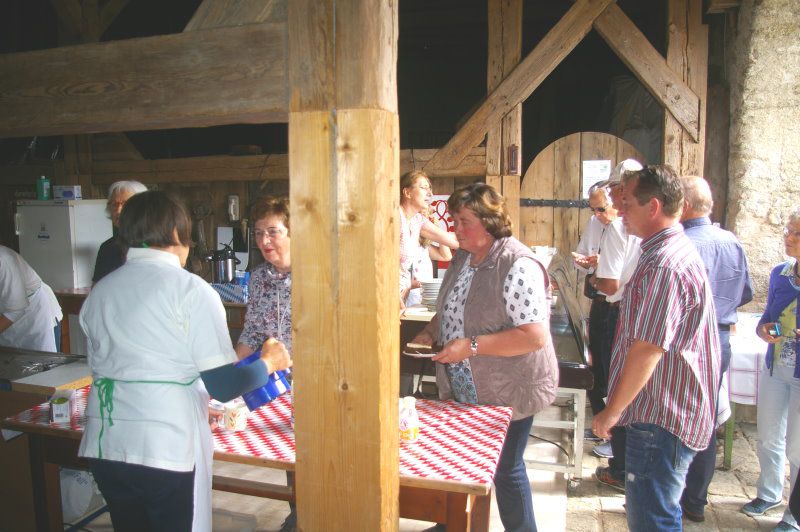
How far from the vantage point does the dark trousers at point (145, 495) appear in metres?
1.89

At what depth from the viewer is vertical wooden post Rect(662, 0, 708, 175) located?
5223 millimetres

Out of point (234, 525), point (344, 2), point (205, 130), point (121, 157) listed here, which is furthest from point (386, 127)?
point (205, 130)

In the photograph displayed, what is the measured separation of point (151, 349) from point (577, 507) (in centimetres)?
299

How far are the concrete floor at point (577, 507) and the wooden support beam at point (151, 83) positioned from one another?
2.56 m

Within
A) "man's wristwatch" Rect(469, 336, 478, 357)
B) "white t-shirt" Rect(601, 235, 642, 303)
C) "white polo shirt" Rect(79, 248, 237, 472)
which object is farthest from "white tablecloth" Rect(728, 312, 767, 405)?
"white polo shirt" Rect(79, 248, 237, 472)

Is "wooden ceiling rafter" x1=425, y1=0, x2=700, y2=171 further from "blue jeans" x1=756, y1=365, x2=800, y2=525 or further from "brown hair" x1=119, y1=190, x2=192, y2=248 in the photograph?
"brown hair" x1=119, y1=190, x2=192, y2=248

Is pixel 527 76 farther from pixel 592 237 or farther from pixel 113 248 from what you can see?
pixel 113 248

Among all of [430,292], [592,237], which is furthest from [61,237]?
[592,237]

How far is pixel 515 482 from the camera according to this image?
2.73 metres

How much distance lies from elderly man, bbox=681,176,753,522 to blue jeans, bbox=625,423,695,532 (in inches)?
54.2

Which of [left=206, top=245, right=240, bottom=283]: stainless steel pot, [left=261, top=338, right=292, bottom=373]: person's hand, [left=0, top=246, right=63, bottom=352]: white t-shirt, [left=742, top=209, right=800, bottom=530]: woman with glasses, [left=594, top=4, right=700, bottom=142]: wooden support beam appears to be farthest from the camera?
[left=206, top=245, right=240, bottom=283]: stainless steel pot

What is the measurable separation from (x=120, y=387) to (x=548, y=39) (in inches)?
200

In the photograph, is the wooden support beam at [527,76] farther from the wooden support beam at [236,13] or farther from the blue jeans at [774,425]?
the wooden support beam at [236,13]

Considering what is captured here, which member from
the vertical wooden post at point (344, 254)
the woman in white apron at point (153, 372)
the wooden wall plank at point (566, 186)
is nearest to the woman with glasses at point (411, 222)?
the wooden wall plank at point (566, 186)
